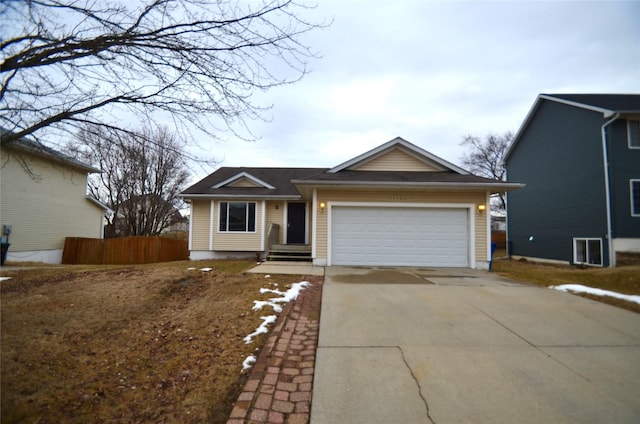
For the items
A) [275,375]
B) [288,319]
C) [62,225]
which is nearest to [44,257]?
[62,225]

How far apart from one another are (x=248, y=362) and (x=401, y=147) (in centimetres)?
1002

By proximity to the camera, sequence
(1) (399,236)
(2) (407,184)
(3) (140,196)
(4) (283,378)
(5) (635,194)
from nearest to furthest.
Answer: (4) (283,378) → (2) (407,184) → (1) (399,236) → (5) (635,194) → (3) (140,196)

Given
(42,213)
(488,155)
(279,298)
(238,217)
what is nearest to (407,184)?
(279,298)

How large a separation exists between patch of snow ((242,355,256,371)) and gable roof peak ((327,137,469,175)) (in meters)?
8.57

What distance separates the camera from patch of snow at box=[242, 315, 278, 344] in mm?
3740

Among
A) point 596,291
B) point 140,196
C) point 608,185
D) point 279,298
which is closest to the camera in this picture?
point 279,298

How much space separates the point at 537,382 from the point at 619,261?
44.9 ft

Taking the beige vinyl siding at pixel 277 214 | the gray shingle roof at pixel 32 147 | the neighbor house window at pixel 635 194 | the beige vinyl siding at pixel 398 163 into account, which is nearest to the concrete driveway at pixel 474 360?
the gray shingle roof at pixel 32 147

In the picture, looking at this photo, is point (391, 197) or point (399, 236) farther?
point (391, 197)

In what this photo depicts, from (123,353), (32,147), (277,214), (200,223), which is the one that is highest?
(32,147)

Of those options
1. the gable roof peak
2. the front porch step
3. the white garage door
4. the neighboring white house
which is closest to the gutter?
the white garage door

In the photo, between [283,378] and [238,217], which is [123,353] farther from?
[238,217]

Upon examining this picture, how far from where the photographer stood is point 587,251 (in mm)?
13852

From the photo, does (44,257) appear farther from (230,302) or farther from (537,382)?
(537,382)
